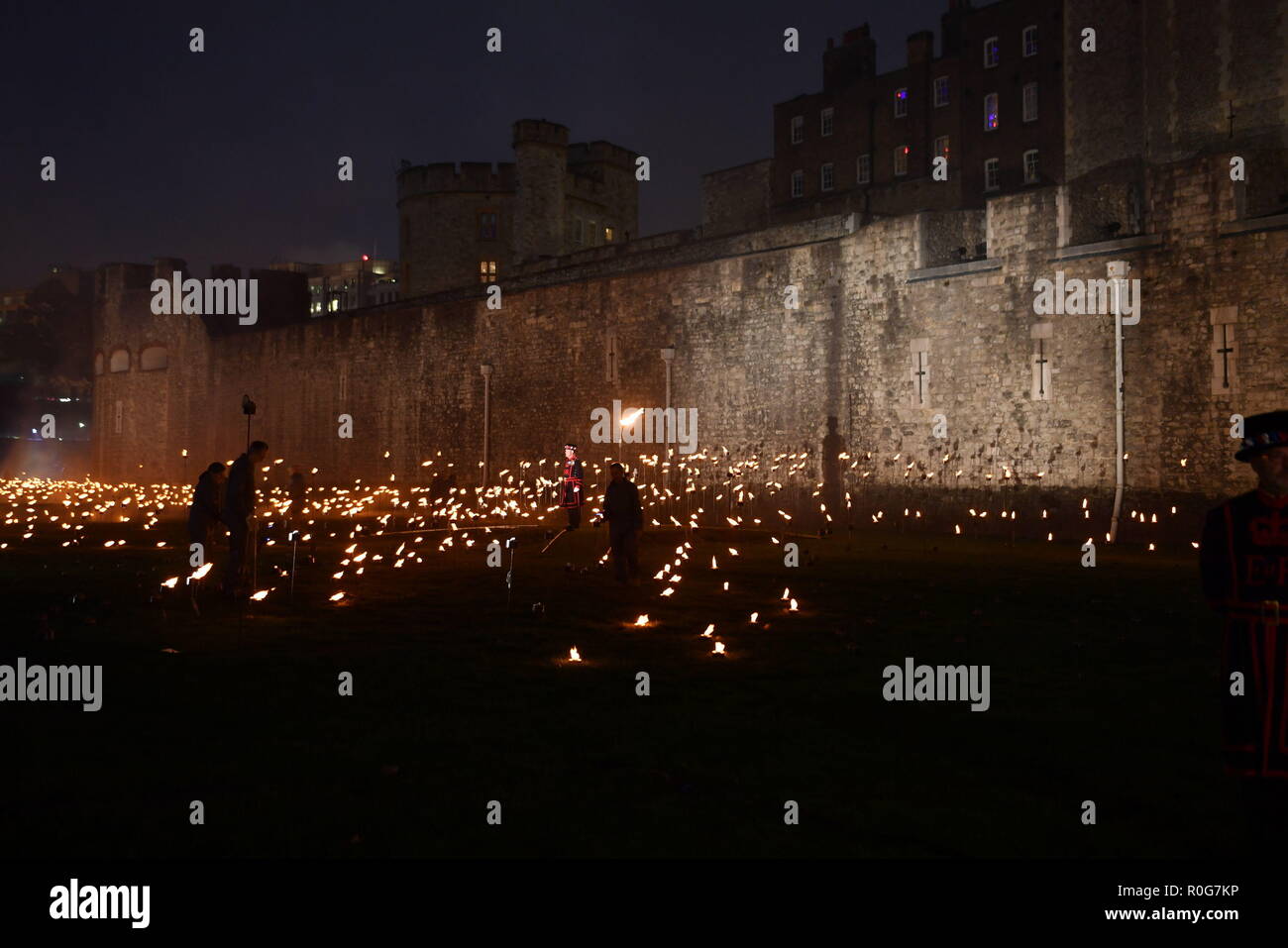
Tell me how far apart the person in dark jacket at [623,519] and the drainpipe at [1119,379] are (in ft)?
36.2

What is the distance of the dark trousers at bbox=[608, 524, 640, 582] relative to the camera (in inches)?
523

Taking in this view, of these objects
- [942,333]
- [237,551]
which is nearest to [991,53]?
[942,333]

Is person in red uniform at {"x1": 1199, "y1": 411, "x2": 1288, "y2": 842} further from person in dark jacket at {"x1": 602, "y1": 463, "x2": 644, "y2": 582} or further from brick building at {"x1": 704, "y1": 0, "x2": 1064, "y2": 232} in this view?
A: brick building at {"x1": 704, "y1": 0, "x2": 1064, "y2": 232}

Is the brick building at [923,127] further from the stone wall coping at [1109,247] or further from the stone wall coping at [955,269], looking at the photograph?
the stone wall coping at [1109,247]

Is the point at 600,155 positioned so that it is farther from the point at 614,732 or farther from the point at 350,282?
the point at 350,282

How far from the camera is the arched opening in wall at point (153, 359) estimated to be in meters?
47.1

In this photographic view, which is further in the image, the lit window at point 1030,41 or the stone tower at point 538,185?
the lit window at point 1030,41

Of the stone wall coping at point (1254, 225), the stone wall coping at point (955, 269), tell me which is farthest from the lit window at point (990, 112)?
the stone wall coping at point (1254, 225)

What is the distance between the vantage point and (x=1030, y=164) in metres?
48.8

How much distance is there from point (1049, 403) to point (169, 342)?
128 feet

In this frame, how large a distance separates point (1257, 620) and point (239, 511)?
34.7 ft
